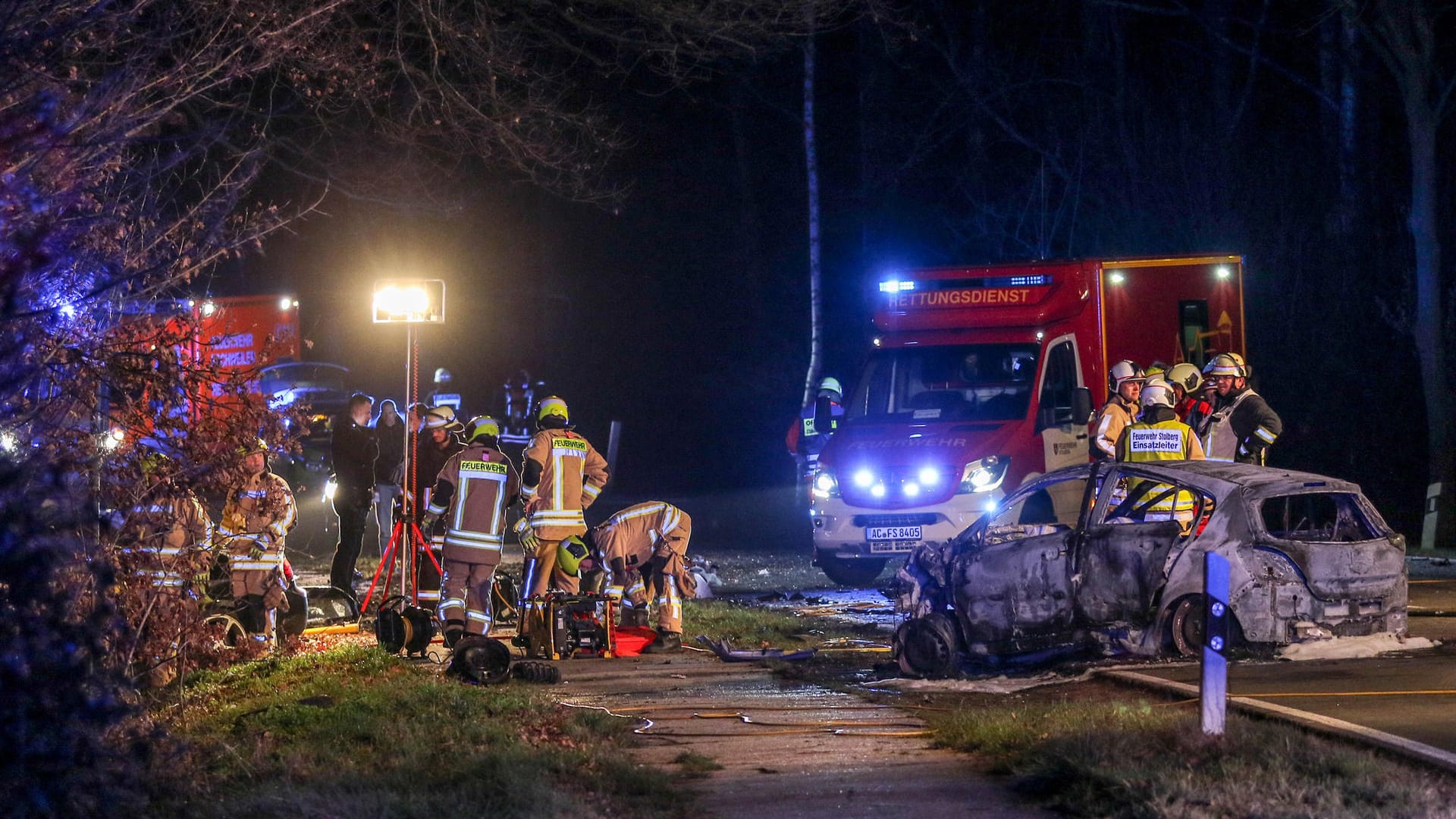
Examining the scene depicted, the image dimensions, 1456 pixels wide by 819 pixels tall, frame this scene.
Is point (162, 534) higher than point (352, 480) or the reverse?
the reverse

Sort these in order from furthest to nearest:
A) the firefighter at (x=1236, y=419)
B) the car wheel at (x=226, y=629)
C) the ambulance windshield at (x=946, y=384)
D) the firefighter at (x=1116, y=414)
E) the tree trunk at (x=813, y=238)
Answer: the tree trunk at (x=813, y=238), the ambulance windshield at (x=946, y=384), the firefighter at (x=1116, y=414), the firefighter at (x=1236, y=419), the car wheel at (x=226, y=629)

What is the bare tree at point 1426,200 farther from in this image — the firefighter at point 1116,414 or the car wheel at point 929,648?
the car wheel at point 929,648

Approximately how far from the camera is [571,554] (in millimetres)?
10867

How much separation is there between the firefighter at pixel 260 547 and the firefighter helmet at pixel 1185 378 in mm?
7748

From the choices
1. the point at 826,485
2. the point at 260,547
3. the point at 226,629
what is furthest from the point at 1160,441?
the point at 226,629

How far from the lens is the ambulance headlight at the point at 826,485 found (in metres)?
13.9

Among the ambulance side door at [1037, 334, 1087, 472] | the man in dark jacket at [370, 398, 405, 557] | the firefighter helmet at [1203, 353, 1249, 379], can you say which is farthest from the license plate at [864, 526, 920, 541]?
the man in dark jacket at [370, 398, 405, 557]

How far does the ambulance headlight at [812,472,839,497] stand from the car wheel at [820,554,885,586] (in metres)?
0.60

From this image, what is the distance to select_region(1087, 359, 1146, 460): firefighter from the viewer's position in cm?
1226

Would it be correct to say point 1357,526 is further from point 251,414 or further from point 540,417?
point 251,414

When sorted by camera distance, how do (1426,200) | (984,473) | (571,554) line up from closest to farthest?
(571,554) < (984,473) < (1426,200)

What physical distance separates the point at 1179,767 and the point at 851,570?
8344mm

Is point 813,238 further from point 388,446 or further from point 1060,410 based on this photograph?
point 388,446

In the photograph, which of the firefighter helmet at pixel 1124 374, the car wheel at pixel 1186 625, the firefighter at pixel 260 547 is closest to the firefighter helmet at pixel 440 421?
the firefighter at pixel 260 547
